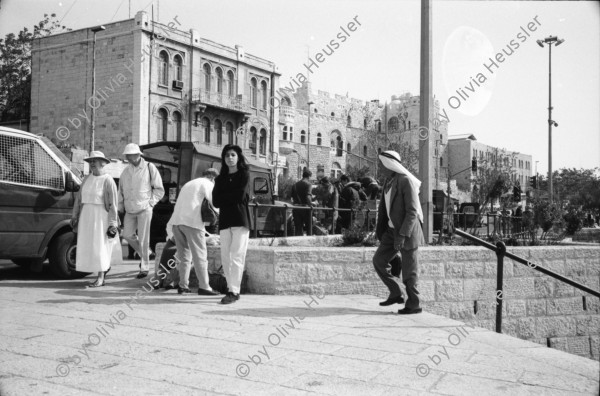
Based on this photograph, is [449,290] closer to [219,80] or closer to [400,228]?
[400,228]

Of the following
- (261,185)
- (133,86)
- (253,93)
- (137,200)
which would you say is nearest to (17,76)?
(133,86)

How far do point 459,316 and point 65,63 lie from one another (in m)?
35.9

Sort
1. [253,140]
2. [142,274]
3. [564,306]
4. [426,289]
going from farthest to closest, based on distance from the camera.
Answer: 1. [253,140]
2. [564,306]
3. [142,274]
4. [426,289]

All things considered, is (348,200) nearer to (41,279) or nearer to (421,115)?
(421,115)

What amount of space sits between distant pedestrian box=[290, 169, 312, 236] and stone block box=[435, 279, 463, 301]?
418 centimetres

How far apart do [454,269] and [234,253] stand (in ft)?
10.9

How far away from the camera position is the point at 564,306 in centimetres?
920

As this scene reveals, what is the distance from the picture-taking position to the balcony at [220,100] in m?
39.8

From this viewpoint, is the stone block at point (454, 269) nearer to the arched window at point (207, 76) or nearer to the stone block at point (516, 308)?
the stone block at point (516, 308)

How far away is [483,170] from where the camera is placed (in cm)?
5288

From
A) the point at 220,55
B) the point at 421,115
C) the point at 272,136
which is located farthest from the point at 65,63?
the point at 421,115

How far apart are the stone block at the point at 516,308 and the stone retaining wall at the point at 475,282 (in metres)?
0.02

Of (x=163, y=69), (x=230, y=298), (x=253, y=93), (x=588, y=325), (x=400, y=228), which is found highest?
(x=253, y=93)

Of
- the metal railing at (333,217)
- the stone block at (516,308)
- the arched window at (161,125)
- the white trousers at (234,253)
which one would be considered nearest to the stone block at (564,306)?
the stone block at (516,308)
